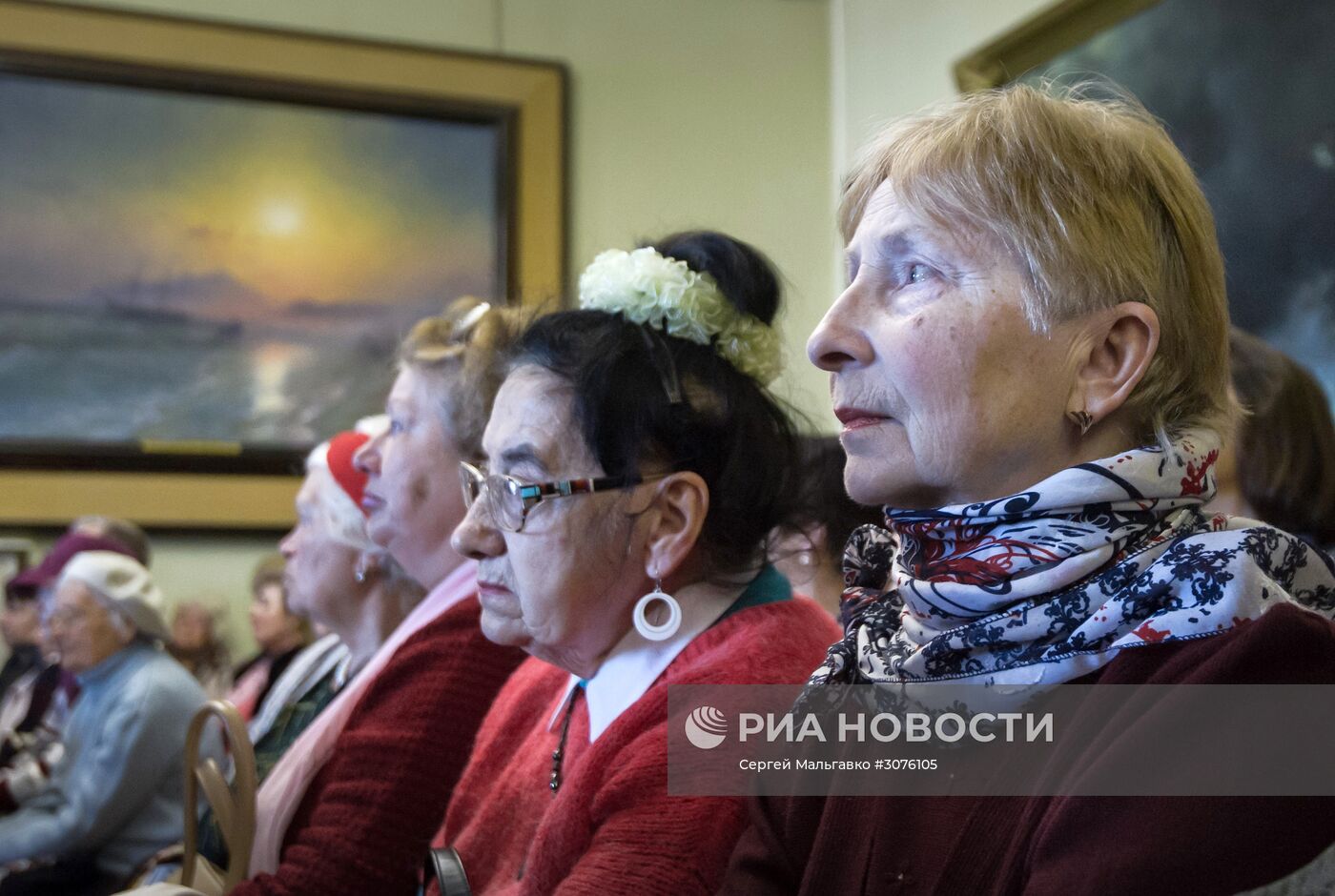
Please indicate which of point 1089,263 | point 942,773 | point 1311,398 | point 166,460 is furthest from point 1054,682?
point 166,460

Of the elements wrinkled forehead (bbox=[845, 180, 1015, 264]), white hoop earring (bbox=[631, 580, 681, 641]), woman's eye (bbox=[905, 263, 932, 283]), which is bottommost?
white hoop earring (bbox=[631, 580, 681, 641])

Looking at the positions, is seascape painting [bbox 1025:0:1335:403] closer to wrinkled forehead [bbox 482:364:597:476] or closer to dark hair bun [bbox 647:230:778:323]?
dark hair bun [bbox 647:230:778:323]

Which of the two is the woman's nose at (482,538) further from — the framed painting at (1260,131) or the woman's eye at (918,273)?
the framed painting at (1260,131)

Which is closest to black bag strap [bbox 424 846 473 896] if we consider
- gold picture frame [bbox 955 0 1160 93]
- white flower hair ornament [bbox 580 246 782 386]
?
white flower hair ornament [bbox 580 246 782 386]

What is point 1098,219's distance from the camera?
1.19 m

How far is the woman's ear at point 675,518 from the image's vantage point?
5.61ft

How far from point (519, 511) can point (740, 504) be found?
306mm

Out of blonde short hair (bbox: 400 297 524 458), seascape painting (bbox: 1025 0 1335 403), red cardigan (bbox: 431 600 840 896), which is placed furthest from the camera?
seascape painting (bbox: 1025 0 1335 403)

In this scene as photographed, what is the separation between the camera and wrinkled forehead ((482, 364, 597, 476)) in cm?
172

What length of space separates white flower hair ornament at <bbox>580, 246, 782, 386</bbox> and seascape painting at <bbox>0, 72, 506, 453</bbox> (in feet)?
11.4

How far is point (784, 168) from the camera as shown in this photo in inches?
224

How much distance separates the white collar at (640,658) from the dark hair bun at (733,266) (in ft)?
1.37

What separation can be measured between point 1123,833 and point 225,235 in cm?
474

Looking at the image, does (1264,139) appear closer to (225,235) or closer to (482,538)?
(482,538)
